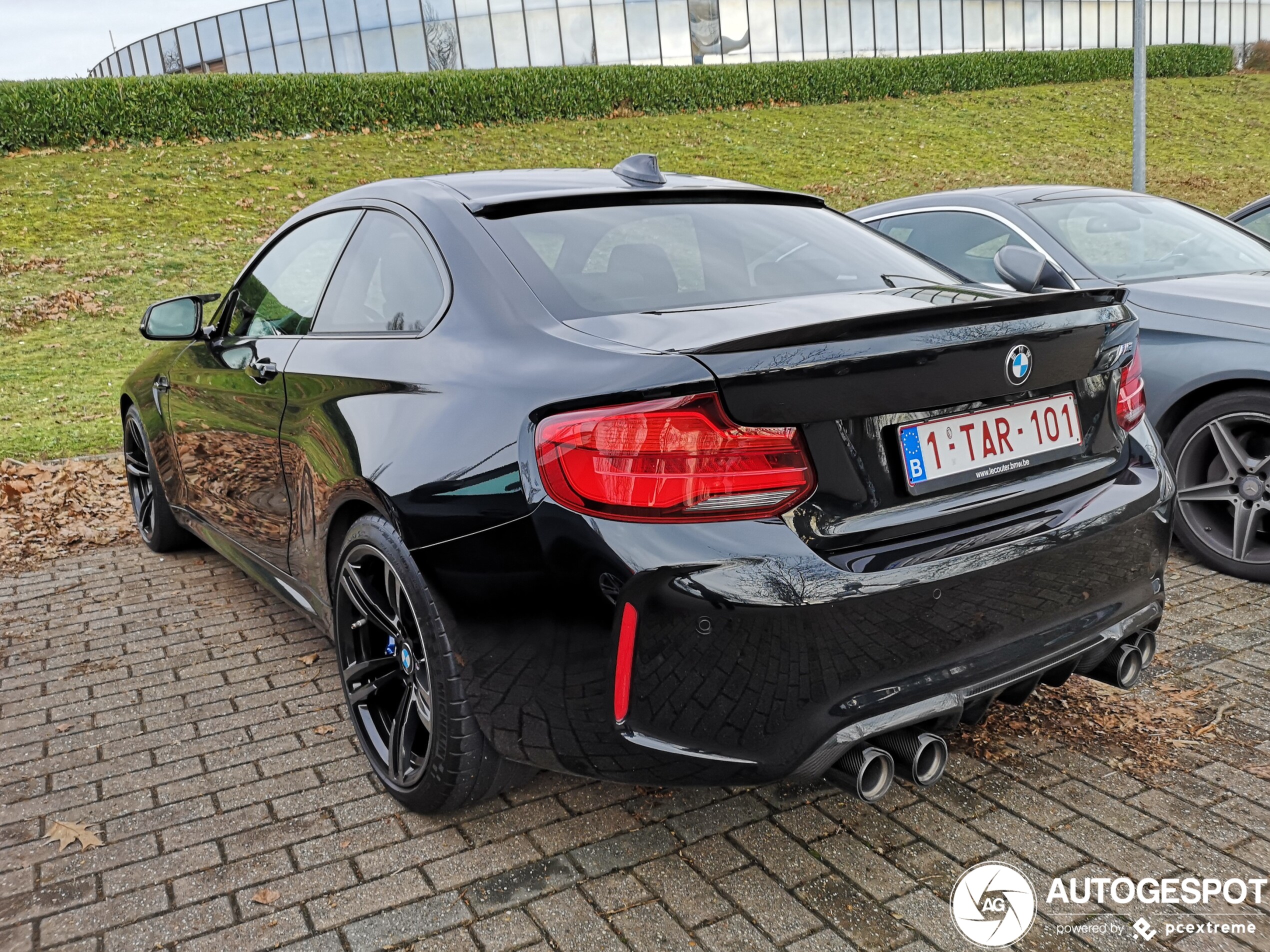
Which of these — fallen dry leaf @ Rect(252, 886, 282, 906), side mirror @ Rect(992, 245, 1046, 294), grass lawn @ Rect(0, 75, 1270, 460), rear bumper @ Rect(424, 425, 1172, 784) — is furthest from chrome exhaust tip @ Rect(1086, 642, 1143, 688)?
grass lawn @ Rect(0, 75, 1270, 460)

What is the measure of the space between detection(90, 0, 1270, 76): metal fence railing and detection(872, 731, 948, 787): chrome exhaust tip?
1540 inches

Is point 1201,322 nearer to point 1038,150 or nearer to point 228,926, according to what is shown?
point 228,926

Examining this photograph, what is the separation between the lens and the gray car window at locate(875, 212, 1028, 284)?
522 cm

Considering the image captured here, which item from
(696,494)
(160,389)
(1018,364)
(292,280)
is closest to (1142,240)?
(1018,364)

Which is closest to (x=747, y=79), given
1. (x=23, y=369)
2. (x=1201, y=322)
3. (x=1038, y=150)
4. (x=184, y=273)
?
(x=1038, y=150)

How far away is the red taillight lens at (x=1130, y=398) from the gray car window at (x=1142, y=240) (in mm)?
2132

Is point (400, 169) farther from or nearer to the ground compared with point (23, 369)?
farther from the ground

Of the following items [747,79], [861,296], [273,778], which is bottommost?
[273,778]

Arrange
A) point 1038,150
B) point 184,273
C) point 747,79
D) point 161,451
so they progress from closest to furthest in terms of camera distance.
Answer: point 161,451 → point 184,273 → point 1038,150 → point 747,79

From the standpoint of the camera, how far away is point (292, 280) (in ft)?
12.1

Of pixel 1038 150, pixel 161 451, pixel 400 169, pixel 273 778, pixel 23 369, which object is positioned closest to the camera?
pixel 273 778

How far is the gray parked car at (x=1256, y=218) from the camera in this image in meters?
6.47

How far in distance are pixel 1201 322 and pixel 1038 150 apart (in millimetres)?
25539

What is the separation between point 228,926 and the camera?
2.43 meters
